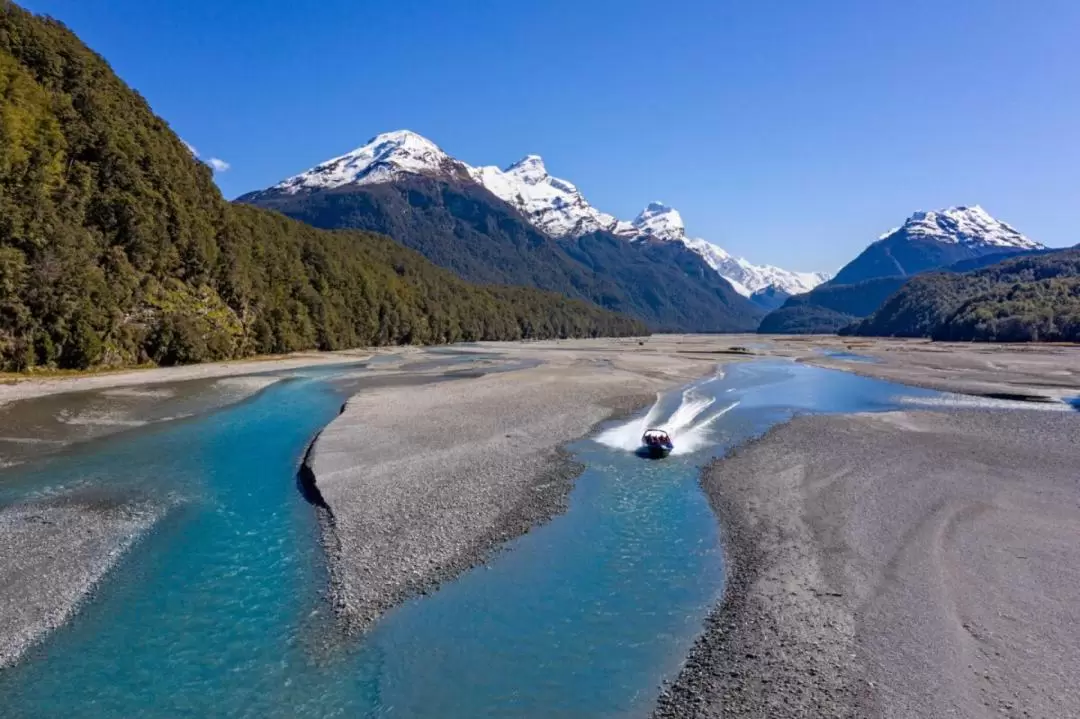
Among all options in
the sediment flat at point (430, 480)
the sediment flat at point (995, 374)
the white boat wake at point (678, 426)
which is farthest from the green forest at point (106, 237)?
the sediment flat at point (995, 374)

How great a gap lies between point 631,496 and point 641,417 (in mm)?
19056

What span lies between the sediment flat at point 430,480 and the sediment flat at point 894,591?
24.5 feet

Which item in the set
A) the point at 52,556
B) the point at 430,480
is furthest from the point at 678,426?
the point at 52,556

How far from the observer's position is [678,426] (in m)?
39.7

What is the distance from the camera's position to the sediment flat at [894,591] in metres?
11.3

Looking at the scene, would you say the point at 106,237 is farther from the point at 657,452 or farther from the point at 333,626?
the point at 333,626

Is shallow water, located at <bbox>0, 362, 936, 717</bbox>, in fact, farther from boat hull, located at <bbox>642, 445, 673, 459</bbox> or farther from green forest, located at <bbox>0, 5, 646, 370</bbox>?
green forest, located at <bbox>0, 5, 646, 370</bbox>

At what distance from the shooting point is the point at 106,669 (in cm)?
1202

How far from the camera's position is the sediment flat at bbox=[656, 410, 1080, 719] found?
37.1 ft

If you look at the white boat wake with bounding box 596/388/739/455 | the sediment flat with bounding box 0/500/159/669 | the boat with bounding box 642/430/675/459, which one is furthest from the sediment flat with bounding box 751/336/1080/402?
the sediment flat with bounding box 0/500/159/669

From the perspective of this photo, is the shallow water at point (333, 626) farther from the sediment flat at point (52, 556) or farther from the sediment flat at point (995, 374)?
the sediment flat at point (995, 374)

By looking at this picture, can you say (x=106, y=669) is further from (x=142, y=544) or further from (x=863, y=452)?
(x=863, y=452)

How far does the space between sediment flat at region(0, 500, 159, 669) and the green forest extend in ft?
161

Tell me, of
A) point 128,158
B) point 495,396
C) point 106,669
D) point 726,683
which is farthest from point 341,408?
point 128,158
